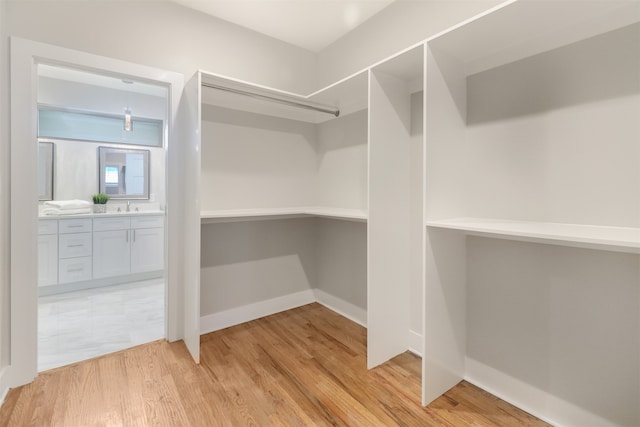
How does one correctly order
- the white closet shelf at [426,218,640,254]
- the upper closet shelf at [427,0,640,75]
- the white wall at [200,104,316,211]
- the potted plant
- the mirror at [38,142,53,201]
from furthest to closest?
the potted plant, the mirror at [38,142,53,201], the white wall at [200,104,316,211], the upper closet shelf at [427,0,640,75], the white closet shelf at [426,218,640,254]

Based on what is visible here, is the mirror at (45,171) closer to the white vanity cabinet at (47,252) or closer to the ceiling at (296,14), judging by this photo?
the white vanity cabinet at (47,252)

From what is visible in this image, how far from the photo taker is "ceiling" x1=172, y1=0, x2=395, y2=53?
2246 mm

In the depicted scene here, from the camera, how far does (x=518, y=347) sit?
160 cm

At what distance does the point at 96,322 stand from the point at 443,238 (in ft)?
10.1

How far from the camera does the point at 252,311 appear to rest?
272cm

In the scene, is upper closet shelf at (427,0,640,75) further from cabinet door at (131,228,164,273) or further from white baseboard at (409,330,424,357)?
cabinet door at (131,228,164,273)

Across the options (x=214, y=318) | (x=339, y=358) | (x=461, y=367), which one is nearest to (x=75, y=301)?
(x=214, y=318)

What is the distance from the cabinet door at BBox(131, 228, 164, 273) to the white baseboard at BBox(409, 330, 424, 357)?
11.7ft

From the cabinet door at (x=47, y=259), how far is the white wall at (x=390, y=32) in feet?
11.7

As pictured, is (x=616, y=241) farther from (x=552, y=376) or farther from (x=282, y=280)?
(x=282, y=280)

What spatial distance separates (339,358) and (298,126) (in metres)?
2.07

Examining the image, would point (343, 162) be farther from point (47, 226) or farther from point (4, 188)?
point (47, 226)

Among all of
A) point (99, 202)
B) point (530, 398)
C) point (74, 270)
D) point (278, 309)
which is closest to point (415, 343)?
point (530, 398)

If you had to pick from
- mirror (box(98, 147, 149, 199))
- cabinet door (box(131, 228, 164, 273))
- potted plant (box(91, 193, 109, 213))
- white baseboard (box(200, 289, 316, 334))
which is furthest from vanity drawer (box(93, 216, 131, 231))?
white baseboard (box(200, 289, 316, 334))
